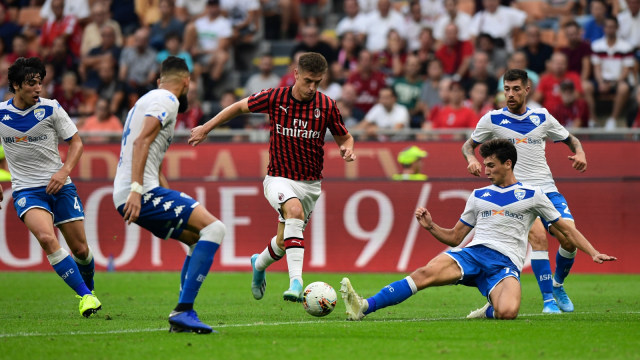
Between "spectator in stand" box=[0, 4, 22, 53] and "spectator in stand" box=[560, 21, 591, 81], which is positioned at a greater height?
"spectator in stand" box=[560, 21, 591, 81]

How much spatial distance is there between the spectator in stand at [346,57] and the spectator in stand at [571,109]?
14.4 feet

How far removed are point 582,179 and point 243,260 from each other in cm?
572

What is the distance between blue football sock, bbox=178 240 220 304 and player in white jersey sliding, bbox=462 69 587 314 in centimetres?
356

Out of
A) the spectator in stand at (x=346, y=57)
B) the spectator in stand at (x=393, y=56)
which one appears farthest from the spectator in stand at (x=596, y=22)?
the spectator in stand at (x=346, y=57)

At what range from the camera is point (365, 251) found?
15.3m

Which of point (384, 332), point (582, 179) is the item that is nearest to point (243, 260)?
point (582, 179)

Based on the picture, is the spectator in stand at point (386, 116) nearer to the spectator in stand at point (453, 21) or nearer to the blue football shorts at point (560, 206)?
the spectator in stand at point (453, 21)

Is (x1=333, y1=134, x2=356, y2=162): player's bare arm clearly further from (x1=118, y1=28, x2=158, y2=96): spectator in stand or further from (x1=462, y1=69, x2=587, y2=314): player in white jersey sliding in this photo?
(x1=118, y1=28, x2=158, y2=96): spectator in stand

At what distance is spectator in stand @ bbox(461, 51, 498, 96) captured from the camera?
57.5 feet

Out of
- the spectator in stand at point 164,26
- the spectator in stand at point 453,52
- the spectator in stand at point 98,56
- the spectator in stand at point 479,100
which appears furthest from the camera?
the spectator in stand at point 164,26

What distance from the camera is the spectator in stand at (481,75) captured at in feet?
57.5

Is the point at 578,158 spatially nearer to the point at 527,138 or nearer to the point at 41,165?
the point at 527,138

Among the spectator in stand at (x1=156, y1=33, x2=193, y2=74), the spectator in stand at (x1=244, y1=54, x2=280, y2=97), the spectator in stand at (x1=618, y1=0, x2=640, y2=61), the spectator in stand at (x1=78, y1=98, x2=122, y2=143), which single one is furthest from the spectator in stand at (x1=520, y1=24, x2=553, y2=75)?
the spectator in stand at (x1=78, y1=98, x2=122, y2=143)

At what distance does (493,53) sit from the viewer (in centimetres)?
1859
